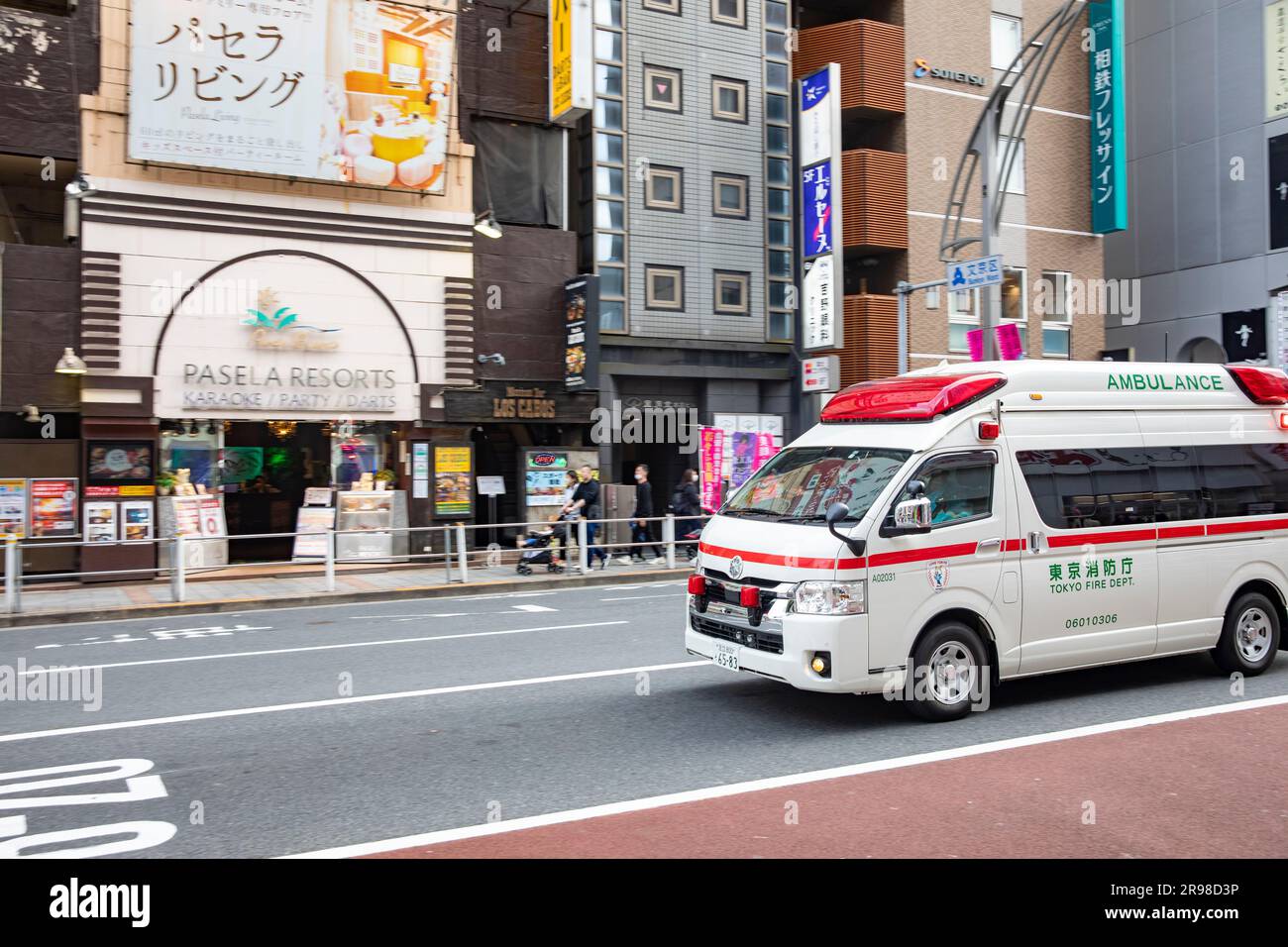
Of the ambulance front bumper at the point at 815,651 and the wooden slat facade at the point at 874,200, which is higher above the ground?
the wooden slat facade at the point at 874,200

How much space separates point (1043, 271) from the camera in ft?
101

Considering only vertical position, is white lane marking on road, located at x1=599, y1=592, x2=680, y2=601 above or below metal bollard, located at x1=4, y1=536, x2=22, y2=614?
below

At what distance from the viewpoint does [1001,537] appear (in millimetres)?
7902

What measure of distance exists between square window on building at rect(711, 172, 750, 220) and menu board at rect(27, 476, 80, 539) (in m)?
15.6

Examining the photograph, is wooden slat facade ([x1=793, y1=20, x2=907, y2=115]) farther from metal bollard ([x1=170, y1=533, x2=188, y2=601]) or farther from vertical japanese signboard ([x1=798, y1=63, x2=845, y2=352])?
metal bollard ([x1=170, y1=533, x2=188, y2=601])

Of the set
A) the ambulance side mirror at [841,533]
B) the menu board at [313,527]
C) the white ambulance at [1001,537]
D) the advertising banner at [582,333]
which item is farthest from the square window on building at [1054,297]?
the ambulance side mirror at [841,533]

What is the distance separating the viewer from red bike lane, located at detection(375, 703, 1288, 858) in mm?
5180

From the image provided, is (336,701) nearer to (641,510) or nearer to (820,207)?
(641,510)

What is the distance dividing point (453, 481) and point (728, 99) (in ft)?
40.1

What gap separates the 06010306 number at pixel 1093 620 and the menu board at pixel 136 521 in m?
16.2

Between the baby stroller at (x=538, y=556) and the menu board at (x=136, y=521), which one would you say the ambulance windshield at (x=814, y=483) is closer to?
the baby stroller at (x=538, y=556)

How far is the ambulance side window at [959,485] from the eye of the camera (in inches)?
304

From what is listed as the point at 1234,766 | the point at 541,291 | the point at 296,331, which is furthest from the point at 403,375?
the point at 1234,766

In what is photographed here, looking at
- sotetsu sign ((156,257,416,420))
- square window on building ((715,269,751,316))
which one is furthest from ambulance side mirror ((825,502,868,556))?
square window on building ((715,269,751,316))
